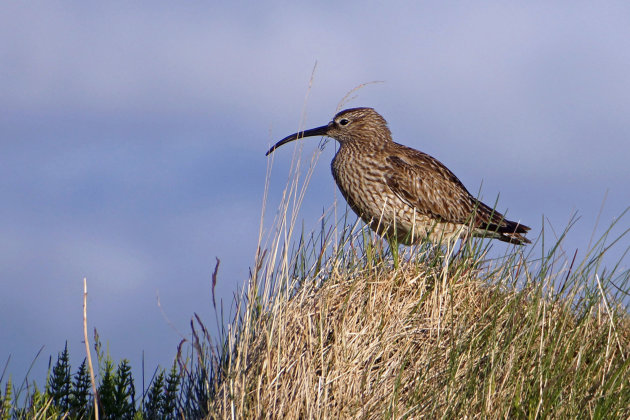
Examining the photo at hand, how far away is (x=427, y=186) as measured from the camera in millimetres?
9664

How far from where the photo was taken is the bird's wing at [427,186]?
9.41 metres

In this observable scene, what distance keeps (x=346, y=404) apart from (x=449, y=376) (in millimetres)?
805

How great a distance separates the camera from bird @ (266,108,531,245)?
9.25 m

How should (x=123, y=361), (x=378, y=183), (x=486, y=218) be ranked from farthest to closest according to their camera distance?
(x=486, y=218)
(x=378, y=183)
(x=123, y=361)

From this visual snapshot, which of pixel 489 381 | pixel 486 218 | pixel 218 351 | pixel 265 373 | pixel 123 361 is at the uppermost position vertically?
pixel 486 218

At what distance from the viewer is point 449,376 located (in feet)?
18.2

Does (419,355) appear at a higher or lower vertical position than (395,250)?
lower

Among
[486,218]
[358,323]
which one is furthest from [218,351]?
[486,218]

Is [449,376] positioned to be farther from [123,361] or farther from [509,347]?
[123,361]

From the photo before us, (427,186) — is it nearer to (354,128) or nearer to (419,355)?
(354,128)

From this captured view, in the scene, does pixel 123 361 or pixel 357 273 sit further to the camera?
pixel 123 361

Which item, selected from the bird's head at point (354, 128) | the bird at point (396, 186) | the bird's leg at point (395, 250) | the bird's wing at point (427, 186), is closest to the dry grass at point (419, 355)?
the bird's leg at point (395, 250)

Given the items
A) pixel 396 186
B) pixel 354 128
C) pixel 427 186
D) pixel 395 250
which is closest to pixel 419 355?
pixel 395 250

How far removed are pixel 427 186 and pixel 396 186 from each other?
52 centimetres
